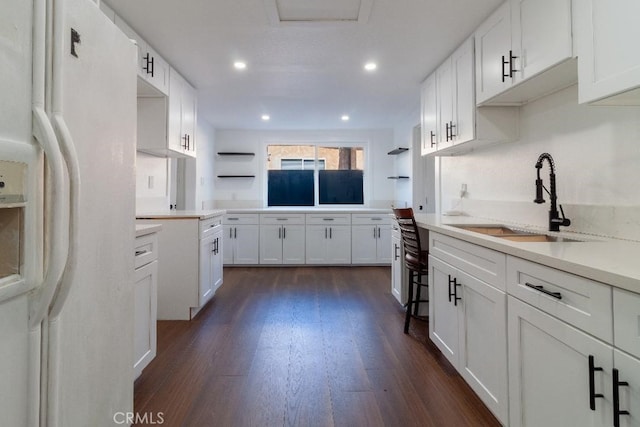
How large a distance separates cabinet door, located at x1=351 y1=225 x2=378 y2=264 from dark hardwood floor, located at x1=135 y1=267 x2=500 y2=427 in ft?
5.61

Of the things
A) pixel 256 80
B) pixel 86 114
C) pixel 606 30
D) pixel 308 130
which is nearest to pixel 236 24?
pixel 256 80

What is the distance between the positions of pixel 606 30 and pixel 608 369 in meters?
1.25

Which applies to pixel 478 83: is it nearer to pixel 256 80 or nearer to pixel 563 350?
pixel 563 350

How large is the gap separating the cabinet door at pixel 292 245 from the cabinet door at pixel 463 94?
285 centimetres

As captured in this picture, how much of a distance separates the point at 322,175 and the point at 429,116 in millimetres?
2764

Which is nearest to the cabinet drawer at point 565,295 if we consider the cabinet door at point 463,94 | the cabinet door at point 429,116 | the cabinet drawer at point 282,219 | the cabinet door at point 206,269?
the cabinet door at point 463,94

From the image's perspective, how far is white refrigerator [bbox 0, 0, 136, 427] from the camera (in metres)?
0.74

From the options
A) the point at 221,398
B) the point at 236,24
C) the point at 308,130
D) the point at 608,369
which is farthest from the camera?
the point at 308,130

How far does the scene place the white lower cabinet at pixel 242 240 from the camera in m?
4.89

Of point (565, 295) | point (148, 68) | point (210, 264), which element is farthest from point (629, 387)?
point (148, 68)

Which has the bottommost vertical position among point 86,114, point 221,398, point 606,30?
point 221,398

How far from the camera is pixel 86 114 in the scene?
3.28 ft

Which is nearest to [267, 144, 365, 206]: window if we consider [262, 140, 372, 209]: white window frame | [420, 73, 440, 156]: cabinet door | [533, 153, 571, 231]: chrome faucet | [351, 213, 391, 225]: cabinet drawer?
[262, 140, 372, 209]: white window frame

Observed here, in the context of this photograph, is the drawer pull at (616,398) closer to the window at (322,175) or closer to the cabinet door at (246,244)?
the cabinet door at (246,244)
